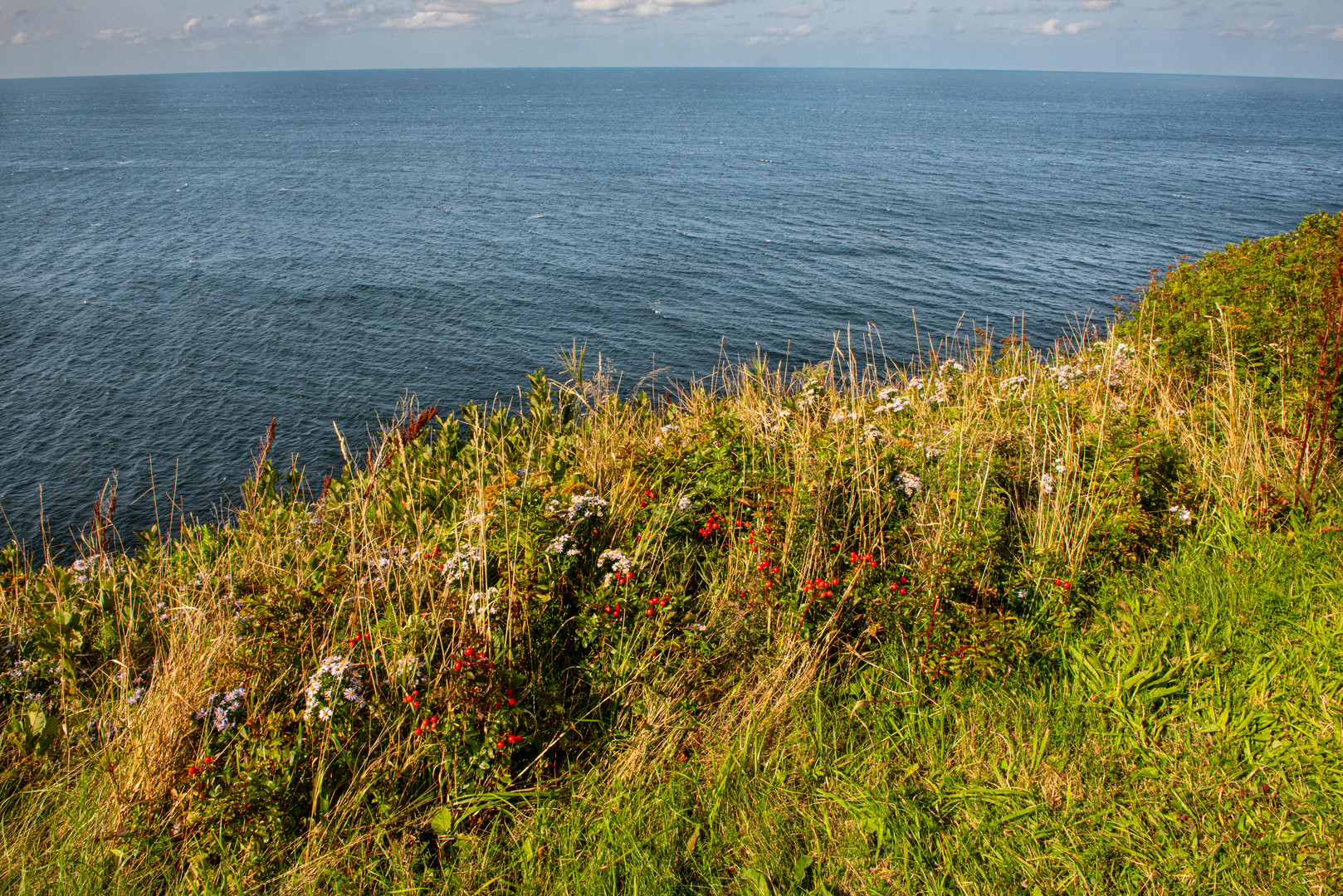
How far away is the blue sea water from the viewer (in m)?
24.6

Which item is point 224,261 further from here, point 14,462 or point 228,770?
point 228,770

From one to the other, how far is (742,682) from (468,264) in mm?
38655

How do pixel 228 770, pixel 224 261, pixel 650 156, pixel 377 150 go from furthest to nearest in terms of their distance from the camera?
pixel 377 150 < pixel 650 156 < pixel 224 261 < pixel 228 770

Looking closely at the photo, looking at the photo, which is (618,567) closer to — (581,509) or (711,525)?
(581,509)

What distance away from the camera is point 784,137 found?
101m

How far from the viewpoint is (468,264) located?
39.8 meters

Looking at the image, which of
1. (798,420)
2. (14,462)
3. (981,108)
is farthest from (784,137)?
(798,420)

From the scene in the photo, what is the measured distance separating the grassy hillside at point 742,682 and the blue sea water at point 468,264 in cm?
492

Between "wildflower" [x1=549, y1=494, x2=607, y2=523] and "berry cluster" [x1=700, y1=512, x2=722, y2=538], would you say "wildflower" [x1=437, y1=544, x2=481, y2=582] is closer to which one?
"wildflower" [x1=549, y1=494, x2=607, y2=523]

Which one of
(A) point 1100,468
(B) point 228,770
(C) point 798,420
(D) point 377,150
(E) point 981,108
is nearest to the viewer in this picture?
(B) point 228,770

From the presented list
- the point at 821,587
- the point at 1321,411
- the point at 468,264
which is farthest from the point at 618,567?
the point at 468,264

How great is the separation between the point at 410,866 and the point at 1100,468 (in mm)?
5096

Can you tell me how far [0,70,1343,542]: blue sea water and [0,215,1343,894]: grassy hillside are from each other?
492cm

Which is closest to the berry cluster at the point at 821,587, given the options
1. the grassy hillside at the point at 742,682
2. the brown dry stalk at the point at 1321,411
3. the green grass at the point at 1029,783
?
the grassy hillside at the point at 742,682
